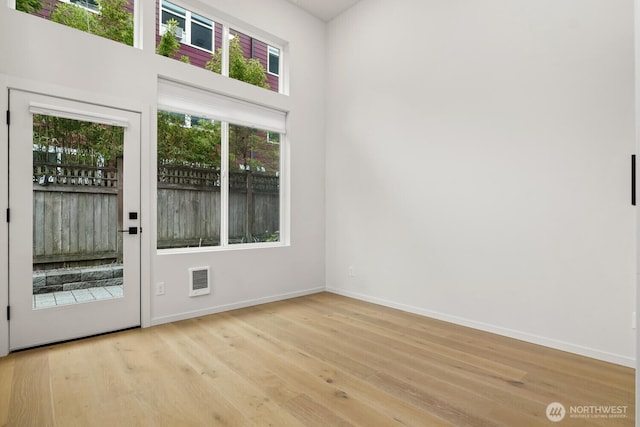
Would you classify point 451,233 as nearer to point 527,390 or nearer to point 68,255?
point 527,390

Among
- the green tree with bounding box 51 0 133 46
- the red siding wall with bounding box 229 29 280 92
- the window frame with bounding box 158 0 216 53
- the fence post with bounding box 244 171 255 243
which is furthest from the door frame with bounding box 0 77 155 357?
the red siding wall with bounding box 229 29 280 92

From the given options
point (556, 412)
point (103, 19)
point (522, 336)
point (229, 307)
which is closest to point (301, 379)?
point (556, 412)

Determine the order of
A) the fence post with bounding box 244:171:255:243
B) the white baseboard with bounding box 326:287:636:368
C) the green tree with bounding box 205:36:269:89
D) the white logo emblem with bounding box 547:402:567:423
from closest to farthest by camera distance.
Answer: the white logo emblem with bounding box 547:402:567:423 → the white baseboard with bounding box 326:287:636:368 → the green tree with bounding box 205:36:269:89 → the fence post with bounding box 244:171:255:243

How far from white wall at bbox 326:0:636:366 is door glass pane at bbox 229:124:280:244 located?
37.3 inches

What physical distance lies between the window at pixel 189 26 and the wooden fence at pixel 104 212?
1.41 meters

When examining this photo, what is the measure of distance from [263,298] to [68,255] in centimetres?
205

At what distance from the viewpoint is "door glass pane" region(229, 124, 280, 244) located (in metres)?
4.10

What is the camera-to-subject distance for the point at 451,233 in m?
3.48

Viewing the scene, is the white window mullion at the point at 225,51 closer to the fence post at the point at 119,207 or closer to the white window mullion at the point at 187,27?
the white window mullion at the point at 187,27

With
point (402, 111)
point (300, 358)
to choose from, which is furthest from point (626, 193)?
point (300, 358)

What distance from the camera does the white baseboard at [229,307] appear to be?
340 centimetres

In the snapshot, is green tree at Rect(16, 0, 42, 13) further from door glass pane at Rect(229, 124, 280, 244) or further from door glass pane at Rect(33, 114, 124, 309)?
door glass pane at Rect(229, 124, 280, 244)

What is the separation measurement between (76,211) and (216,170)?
1428 millimetres

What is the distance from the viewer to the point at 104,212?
306 centimetres
